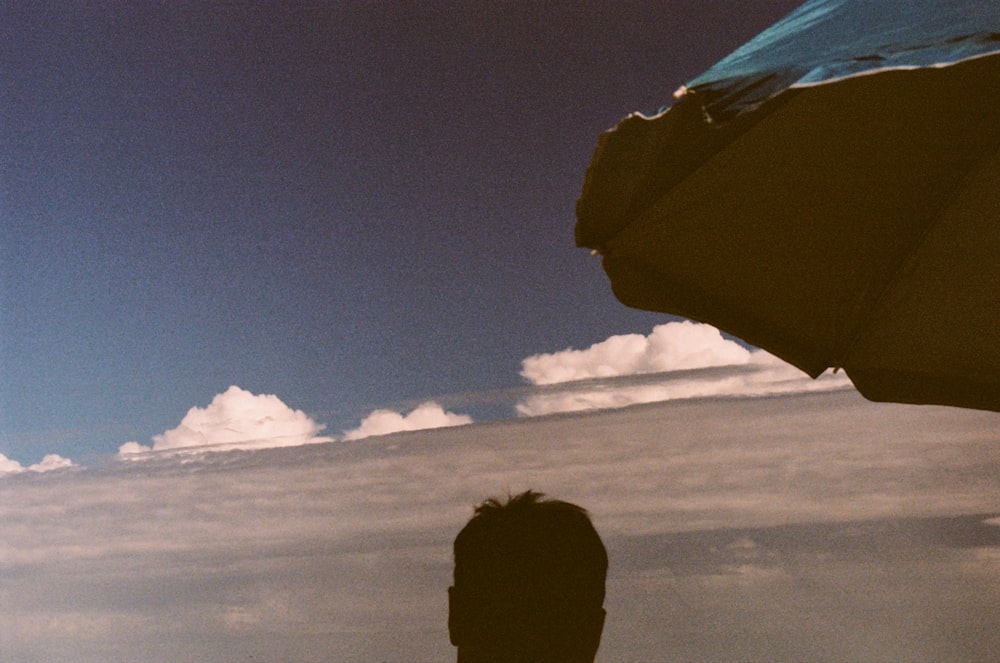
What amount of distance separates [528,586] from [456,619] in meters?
0.18

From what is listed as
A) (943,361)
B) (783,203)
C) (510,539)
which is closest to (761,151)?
(783,203)

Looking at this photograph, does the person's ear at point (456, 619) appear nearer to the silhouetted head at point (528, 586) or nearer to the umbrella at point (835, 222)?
the silhouetted head at point (528, 586)

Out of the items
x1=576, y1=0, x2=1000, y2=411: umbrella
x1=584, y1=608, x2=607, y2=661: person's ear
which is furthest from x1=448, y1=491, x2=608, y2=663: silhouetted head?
x1=576, y1=0, x2=1000, y2=411: umbrella

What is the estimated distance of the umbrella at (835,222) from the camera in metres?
2.36

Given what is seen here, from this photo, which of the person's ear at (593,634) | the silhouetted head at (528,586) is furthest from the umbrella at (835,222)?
the person's ear at (593,634)

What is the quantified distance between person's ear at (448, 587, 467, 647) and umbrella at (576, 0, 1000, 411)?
3.62 feet

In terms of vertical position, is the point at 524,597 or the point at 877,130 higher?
the point at 877,130

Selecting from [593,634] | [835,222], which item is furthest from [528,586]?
[835,222]

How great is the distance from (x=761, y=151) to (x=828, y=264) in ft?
2.16

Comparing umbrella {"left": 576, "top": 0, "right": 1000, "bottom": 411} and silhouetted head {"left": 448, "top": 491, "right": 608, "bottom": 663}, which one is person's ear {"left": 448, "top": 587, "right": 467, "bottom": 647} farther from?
umbrella {"left": 576, "top": 0, "right": 1000, "bottom": 411}

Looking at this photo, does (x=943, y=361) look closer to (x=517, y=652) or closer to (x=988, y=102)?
(x=988, y=102)

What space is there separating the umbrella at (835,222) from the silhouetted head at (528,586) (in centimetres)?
90

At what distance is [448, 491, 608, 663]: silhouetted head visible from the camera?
1745 mm

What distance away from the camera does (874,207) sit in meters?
3.05
